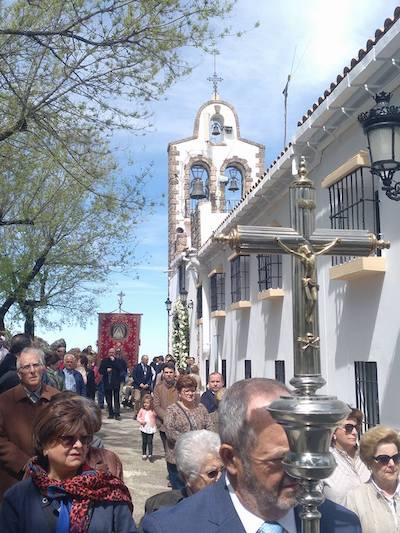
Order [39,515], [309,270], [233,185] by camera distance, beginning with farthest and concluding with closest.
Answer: [233,185], [39,515], [309,270]

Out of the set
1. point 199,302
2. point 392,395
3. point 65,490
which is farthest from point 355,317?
point 199,302

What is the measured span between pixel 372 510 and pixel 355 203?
5.37 metres

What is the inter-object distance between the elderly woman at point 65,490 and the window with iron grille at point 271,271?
365 inches

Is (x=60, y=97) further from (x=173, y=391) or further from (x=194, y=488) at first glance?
(x=194, y=488)

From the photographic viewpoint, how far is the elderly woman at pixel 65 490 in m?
2.61

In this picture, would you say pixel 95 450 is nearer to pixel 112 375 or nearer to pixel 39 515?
pixel 39 515

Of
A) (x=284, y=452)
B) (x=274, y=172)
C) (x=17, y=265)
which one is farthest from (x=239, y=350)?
(x=284, y=452)

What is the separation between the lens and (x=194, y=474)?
11.0 ft

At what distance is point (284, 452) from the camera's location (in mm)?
1678

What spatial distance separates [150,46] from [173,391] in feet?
15.8

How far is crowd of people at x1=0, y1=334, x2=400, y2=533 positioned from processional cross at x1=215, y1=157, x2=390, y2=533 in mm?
172

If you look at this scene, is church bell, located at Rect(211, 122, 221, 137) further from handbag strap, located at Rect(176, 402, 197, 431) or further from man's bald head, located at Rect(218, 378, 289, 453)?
man's bald head, located at Rect(218, 378, 289, 453)

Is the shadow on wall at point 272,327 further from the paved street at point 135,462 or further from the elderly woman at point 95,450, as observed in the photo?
the elderly woman at point 95,450

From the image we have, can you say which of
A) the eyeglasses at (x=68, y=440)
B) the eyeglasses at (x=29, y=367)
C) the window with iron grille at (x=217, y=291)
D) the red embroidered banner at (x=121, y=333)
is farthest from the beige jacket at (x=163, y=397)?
the red embroidered banner at (x=121, y=333)
